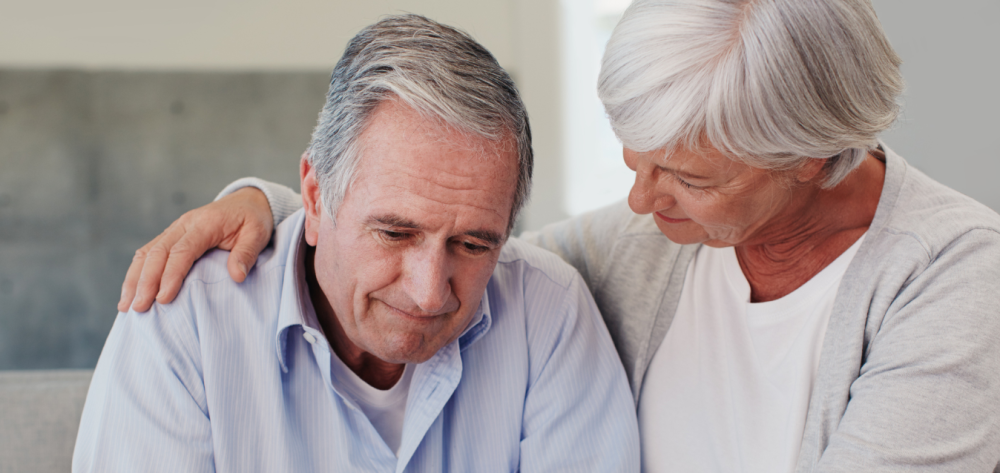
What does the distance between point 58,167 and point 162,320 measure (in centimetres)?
264

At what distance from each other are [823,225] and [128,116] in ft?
10.3

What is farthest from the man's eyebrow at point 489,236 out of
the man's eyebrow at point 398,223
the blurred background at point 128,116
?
the blurred background at point 128,116

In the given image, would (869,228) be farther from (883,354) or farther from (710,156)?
(710,156)

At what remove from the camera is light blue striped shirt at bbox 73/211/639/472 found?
41.2 inches

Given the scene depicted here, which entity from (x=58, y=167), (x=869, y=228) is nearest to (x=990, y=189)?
(x=869, y=228)

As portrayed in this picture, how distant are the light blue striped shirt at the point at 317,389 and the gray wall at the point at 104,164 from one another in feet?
6.99

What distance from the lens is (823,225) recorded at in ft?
4.09

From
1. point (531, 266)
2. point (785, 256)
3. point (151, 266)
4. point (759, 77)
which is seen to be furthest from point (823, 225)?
point (151, 266)

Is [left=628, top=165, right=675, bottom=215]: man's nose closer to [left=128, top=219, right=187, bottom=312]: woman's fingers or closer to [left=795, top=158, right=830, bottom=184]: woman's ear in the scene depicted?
[left=795, top=158, right=830, bottom=184]: woman's ear

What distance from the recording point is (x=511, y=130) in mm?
1057

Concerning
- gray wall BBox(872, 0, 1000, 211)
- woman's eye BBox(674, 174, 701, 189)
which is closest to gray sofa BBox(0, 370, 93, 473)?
woman's eye BBox(674, 174, 701, 189)

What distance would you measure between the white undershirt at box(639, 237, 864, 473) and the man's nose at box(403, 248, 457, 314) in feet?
2.05

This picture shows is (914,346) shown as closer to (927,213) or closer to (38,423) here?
(927,213)

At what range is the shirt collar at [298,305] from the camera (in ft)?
3.74
